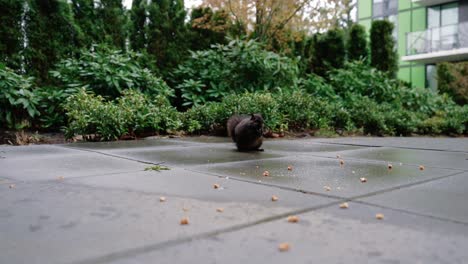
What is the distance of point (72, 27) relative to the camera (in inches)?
333

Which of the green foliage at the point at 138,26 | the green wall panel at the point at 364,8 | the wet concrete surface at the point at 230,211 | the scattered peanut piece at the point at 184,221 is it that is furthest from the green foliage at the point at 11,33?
the green wall panel at the point at 364,8

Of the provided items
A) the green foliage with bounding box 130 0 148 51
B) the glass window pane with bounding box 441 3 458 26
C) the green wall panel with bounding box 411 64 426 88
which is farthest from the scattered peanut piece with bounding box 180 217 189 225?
the green wall panel with bounding box 411 64 426 88

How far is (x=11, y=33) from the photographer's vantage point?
7625 mm

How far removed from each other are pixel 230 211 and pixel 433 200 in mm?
1125

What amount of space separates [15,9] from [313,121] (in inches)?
227

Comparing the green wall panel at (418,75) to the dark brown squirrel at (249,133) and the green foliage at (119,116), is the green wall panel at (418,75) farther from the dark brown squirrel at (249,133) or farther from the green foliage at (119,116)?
the dark brown squirrel at (249,133)

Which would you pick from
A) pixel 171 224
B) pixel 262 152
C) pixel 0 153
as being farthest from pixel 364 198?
pixel 0 153

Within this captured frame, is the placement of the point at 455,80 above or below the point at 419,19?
below

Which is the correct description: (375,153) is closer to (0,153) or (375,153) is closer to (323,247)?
(323,247)

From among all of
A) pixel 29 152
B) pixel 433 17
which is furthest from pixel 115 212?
pixel 433 17

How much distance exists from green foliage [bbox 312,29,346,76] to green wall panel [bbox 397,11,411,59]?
11.1 metres

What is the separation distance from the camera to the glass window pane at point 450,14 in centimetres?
2117

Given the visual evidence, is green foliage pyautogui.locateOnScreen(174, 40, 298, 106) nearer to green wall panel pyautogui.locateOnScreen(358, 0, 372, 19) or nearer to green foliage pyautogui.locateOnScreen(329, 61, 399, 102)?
green foliage pyautogui.locateOnScreen(329, 61, 399, 102)

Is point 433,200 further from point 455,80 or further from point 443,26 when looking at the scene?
point 443,26
